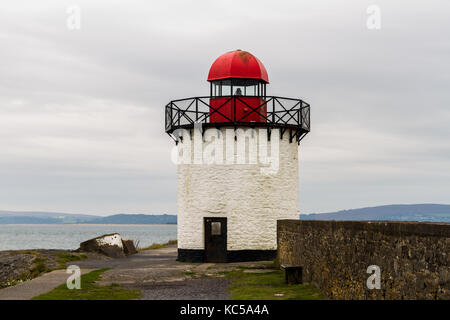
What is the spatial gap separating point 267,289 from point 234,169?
9478mm

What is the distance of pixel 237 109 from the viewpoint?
24688mm

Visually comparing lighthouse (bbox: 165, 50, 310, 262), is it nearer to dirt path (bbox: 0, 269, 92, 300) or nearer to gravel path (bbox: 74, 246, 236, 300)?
gravel path (bbox: 74, 246, 236, 300)

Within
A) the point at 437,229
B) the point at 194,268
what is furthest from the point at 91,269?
the point at 437,229

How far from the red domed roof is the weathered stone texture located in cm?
1031

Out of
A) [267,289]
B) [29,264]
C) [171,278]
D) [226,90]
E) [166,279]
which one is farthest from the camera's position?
[226,90]

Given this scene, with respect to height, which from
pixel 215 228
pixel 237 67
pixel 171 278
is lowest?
pixel 171 278

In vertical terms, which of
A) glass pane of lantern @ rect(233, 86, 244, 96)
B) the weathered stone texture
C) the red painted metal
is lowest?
the weathered stone texture

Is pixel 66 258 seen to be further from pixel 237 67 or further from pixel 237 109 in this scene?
pixel 237 67

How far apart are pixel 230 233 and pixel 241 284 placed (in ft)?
23.9

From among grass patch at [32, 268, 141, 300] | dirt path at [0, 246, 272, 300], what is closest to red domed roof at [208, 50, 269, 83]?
dirt path at [0, 246, 272, 300]

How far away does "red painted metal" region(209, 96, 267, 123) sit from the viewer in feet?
80.6

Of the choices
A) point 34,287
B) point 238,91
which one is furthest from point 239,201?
point 34,287

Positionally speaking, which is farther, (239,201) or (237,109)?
(237,109)
